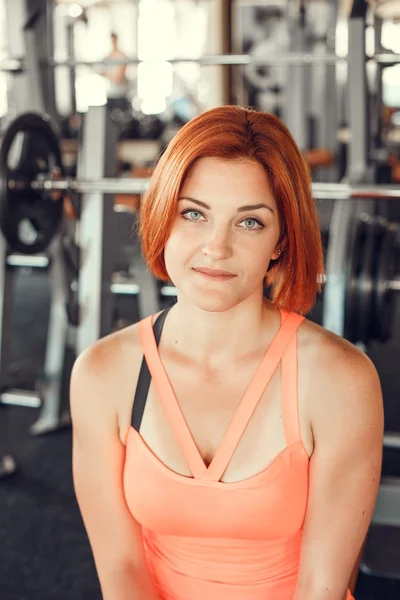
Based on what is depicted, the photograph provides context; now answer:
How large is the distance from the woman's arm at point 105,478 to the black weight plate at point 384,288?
99cm

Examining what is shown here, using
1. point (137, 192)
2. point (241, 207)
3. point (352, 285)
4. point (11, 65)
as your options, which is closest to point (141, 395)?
point (241, 207)

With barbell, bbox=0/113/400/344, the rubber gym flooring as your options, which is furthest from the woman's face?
barbell, bbox=0/113/400/344

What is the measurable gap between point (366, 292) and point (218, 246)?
1.02 meters

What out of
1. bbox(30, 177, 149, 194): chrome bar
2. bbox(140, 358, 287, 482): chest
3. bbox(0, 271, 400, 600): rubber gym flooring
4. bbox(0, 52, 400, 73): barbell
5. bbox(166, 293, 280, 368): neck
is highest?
bbox(0, 52, 400, 73): barbell

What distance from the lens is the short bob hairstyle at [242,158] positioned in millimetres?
834

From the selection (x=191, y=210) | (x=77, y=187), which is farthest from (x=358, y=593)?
(x=77, y=187)

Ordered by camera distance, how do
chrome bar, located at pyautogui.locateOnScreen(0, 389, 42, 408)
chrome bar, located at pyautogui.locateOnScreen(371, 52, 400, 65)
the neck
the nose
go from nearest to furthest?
the nose, the neck, chrome bar, located at pyautogui.locateOnScreen(371, 52, 400, 65), chrome bar, located at pyautogui.locateOnScreen(0, 389, 42, 408)

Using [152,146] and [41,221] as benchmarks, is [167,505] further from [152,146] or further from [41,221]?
[152,146]

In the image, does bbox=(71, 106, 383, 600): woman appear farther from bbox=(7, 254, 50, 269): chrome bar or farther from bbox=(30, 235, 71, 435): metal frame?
bbox=(30, 235, 71, 435): metal frame

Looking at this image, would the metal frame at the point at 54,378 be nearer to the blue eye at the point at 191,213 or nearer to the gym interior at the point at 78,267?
the gym interior at the point at 78,267

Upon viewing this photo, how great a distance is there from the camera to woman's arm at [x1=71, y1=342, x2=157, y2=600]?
941mm

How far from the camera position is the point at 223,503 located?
2.89ft

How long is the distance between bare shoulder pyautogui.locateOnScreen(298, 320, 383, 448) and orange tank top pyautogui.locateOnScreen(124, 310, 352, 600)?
2 centimetres

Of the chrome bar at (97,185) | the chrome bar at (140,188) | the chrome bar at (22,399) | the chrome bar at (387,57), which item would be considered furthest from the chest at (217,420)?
Result: the chrome bar at (387,57)
